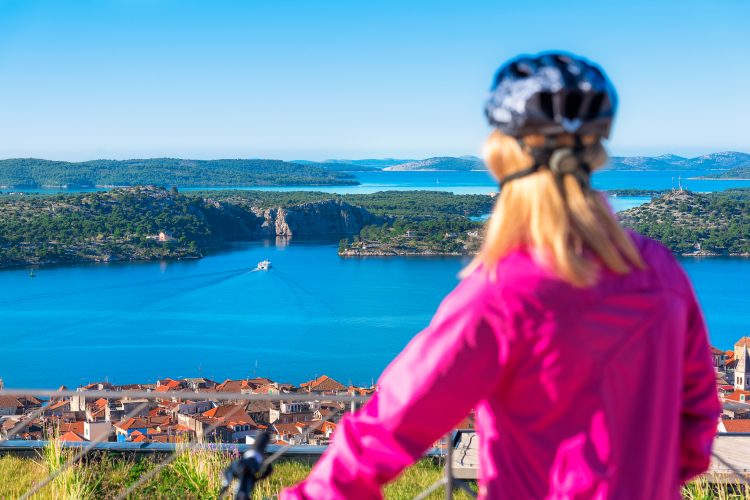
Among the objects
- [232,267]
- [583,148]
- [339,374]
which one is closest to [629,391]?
[583,148]

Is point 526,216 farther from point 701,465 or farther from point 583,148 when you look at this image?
point 701,465

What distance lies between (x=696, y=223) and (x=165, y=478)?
64.1m

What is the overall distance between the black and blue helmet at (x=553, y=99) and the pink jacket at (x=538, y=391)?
120 mm

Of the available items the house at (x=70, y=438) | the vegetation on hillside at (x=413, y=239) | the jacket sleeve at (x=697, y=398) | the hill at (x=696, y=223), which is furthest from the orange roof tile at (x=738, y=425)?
the vegetation on hillside at (x=413, y=239)

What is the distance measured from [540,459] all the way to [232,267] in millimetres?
52848

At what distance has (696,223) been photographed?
202 ft

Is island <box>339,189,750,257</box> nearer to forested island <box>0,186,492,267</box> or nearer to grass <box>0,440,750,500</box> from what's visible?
forested island <box>0,186,492,267</box>

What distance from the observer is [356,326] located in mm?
35250

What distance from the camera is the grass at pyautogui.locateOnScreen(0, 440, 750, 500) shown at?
2.28 meters

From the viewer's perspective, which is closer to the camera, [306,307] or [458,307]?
[458,307]

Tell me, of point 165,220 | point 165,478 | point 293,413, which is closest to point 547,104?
point 165,478

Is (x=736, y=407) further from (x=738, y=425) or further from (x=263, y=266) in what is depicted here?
(x=263, y=266)

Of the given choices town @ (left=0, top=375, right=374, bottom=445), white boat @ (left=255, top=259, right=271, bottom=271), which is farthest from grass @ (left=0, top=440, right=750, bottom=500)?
white boat @ (left=255, top=259, right=271, bottom=271)

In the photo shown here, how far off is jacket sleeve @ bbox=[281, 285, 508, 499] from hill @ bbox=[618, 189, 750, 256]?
172ft
